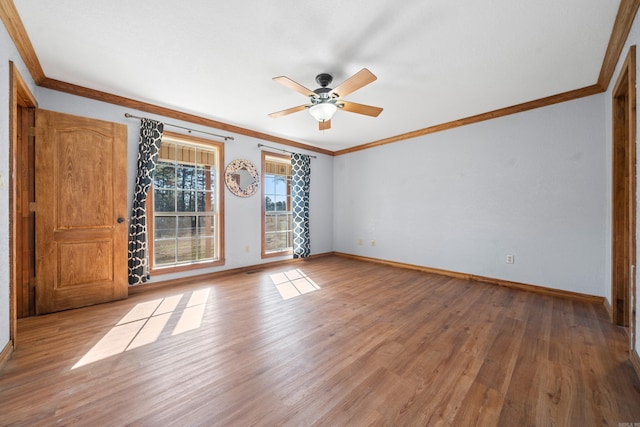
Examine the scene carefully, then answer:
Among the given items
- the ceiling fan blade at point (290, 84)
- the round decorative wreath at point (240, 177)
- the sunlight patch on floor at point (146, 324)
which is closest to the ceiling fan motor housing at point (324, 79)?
the ceiling fan blade at point (290, 84)

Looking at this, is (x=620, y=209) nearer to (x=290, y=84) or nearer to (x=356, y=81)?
(x=356, y=81)

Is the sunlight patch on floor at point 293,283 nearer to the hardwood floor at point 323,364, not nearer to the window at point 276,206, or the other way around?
the hardwood floor at point 323,364

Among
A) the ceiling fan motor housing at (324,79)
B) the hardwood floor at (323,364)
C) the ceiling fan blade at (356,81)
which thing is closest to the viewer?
the hardwood floor at (323,364)

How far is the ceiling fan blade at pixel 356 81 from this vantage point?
6.75 feet

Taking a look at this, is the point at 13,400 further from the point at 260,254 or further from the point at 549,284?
the point at 549,284

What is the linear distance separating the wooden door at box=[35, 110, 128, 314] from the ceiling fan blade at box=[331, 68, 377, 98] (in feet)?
8.84

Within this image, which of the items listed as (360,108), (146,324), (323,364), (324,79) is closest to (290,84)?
(324,79)

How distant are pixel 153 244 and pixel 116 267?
55 centimetres

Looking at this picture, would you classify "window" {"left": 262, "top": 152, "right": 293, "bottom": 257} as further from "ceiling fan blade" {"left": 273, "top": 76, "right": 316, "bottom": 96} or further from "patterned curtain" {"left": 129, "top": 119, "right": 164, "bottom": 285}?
"ceiling fan blade" {"left": 273, "top": 76, "right": 316, "bottom": 96}

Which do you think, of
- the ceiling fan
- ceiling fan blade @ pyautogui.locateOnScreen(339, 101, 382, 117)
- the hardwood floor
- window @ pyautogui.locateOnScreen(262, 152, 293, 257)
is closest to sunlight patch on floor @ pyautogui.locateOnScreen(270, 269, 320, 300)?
the hardwood floor

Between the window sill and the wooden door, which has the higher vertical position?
the wooden door

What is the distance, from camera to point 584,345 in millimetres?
2020

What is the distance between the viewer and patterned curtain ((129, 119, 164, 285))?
322 centimetres

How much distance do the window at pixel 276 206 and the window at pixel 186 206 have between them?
88 centimetres
